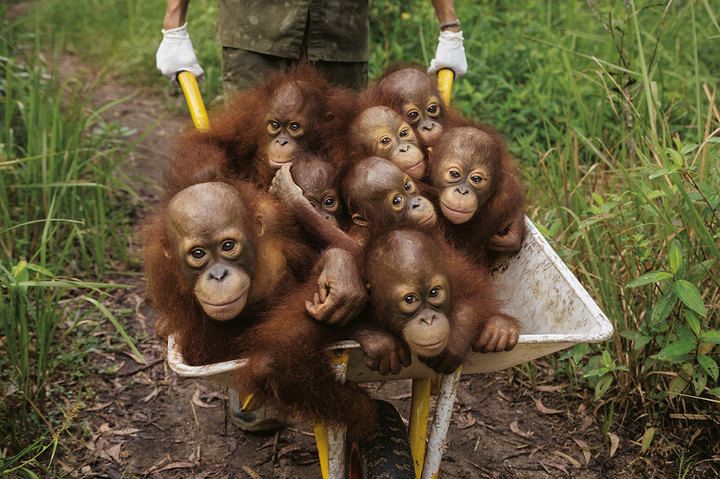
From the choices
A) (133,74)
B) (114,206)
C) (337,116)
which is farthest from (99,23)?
(337,116)

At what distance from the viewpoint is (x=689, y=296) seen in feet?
6.89

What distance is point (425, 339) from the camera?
64.1 inches

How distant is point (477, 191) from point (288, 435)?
1.20m

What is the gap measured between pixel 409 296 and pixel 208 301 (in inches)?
17.9

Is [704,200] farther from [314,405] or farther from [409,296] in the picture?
[314,405]

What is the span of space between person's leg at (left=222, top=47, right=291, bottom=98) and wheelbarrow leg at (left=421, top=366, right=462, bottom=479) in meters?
1.62

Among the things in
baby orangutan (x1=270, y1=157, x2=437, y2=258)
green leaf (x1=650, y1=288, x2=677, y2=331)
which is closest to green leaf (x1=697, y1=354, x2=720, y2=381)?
green leaf (x1=650, y1=288, x2=677, y2=331)

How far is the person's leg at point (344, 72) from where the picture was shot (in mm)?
3070

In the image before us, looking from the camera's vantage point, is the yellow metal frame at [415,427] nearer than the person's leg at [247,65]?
Yes

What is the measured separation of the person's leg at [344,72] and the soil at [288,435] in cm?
125

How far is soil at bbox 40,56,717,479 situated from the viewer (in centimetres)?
257

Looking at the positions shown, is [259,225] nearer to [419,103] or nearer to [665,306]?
[419,103]

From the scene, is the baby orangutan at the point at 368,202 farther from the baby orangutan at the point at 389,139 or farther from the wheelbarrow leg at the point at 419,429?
the wheelbarrow leg at the point at 419,429

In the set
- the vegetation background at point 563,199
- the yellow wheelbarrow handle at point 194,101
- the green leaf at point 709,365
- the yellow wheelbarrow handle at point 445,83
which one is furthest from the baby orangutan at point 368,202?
the green leaf at point 709,365
